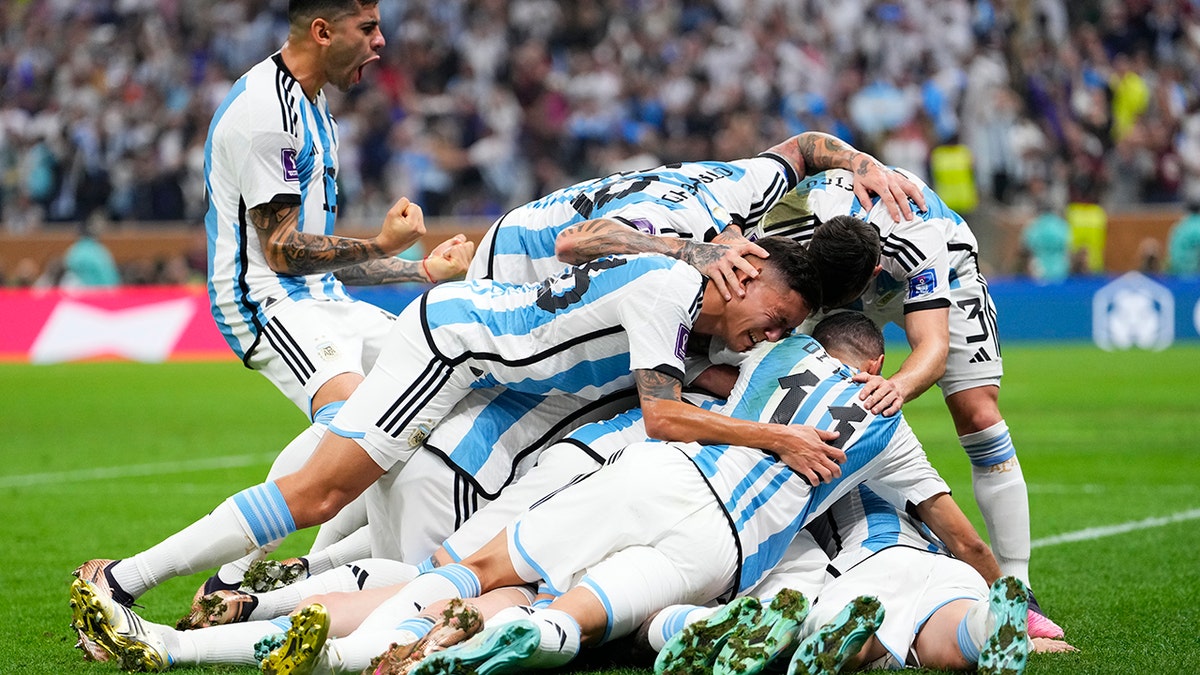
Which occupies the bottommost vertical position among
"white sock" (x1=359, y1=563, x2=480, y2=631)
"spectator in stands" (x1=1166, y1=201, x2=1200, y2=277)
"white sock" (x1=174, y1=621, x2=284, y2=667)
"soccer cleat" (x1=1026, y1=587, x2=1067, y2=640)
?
"spectator in stands" (x1=1166, y1=201, x2=1200, y2=277)

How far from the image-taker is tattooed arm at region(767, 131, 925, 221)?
5.91 meters

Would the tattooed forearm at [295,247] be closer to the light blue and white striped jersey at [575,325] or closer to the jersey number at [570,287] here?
the light blue and white striped jersey at [575,325]

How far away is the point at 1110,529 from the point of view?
7566 millimetres

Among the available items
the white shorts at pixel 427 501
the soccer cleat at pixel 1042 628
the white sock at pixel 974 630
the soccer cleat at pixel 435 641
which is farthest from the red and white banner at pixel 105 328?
the white sock at pixel 974 630

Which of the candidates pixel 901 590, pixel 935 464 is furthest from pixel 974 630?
pixel 935 464

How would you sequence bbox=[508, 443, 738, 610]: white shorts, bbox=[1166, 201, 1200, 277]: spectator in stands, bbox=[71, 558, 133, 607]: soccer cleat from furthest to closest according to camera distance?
bbox=[1166, 201, 1200, 277]: spectator in stands → bbox=[71, 558, 133, 607]: soccer cleat → bbox=[508, 443, 738, 610]: white shorts

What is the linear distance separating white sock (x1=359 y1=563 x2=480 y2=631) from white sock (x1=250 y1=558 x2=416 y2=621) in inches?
14.5

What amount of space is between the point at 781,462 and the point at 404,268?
257 cm

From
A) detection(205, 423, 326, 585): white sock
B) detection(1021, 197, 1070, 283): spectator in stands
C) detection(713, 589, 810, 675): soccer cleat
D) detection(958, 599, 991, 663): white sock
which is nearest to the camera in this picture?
detection(713, 589, 810, 675): soccer cleat

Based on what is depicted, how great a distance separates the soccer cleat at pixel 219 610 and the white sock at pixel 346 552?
28.3 inches

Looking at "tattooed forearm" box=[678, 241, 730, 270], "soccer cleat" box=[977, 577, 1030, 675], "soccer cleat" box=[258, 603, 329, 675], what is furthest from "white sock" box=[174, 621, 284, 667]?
"soccer cleat" box=[977, 577, 1030, 675]

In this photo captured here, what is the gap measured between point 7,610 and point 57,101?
21.2 metres

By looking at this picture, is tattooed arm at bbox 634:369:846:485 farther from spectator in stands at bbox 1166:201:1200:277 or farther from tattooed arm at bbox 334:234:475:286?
spectator in stands at bbox 1166:201:1200:277

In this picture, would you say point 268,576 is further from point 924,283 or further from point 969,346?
point 969,346
